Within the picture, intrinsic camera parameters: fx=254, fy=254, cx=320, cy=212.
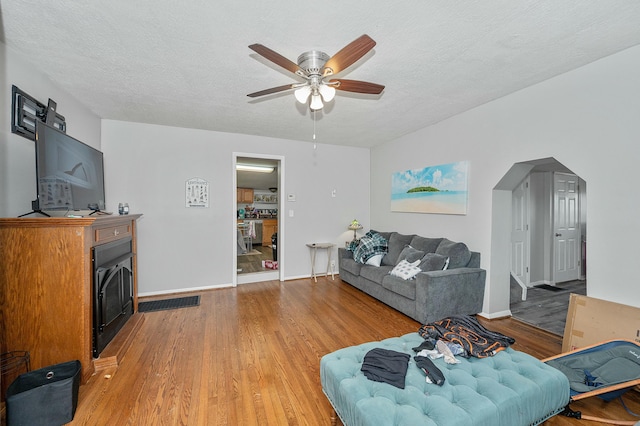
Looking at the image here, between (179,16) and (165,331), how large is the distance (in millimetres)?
2931

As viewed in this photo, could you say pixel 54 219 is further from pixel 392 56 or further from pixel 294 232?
pixel 294 232

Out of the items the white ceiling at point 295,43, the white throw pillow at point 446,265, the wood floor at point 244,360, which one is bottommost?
the wood floor at point 244,360

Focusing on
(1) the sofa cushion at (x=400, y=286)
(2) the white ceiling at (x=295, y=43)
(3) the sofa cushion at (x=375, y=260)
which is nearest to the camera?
(2) the white ceiling at (x=295, y=43)

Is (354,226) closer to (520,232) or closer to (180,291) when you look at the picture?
(520,232)

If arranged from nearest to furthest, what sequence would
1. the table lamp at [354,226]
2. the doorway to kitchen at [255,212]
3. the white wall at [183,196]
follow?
the white wall at [183,196], the table lamp at [354,226], the doorway to kitchen at [255,212]

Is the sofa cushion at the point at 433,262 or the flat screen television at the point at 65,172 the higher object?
the flat screen television at the point at 65,172

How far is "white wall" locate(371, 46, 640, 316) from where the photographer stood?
2.04m

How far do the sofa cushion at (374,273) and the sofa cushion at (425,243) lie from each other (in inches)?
21.1

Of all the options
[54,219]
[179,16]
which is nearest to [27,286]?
[54,219]

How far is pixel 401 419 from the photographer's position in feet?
3.82

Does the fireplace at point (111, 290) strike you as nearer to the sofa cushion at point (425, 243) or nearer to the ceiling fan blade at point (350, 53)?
the ceiling fan blade at point (350, 53)

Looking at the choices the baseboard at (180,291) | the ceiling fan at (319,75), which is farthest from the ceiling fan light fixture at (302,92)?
the baseboard at (180,291)

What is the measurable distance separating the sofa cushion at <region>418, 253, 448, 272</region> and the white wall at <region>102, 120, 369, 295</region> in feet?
6.82

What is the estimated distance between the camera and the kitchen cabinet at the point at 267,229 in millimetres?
8180
